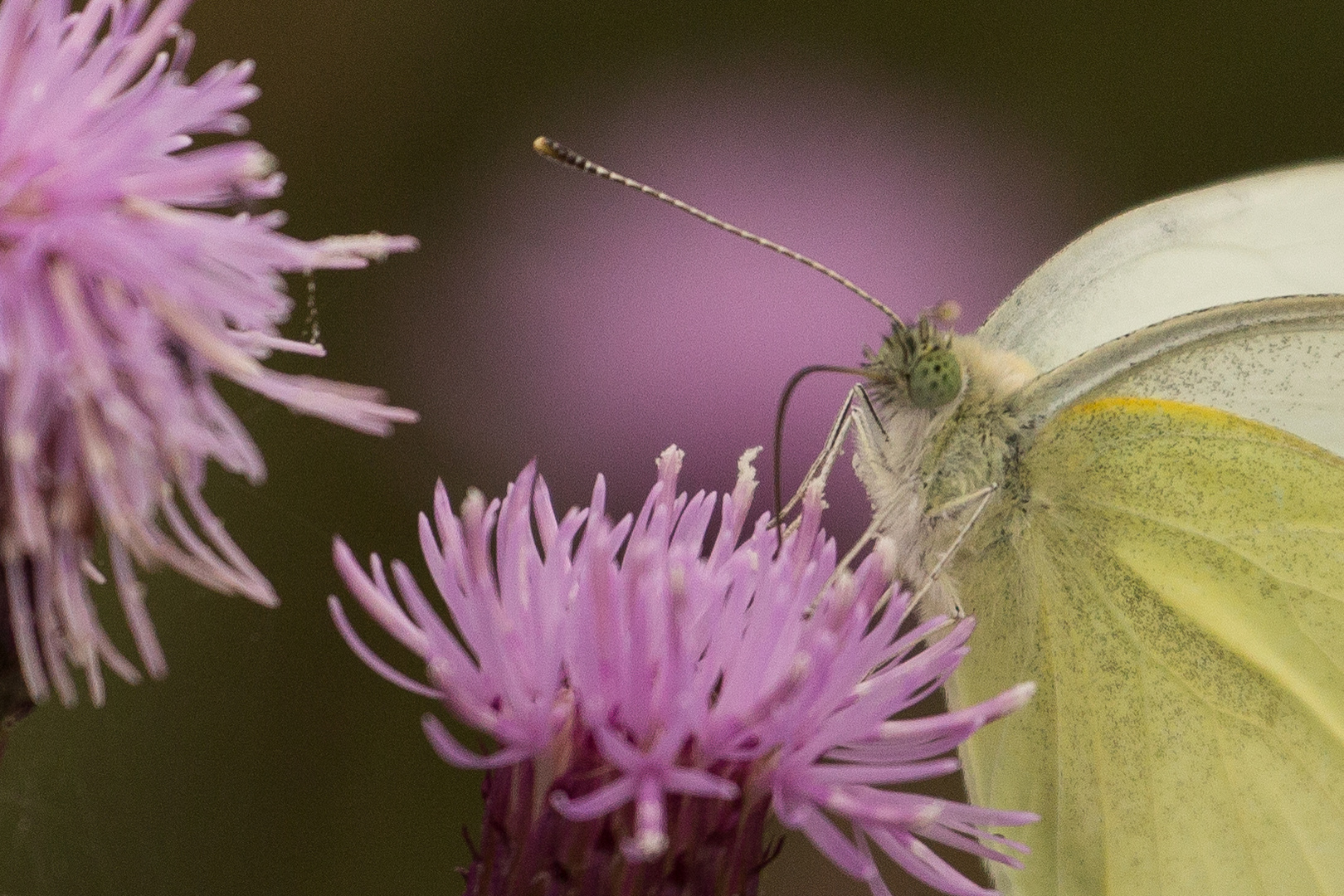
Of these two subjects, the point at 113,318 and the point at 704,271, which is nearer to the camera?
the point at 113,318

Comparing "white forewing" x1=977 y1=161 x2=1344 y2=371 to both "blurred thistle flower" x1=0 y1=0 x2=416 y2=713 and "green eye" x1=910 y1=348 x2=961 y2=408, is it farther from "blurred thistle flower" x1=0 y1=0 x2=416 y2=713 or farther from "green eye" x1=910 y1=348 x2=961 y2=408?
"blurred thistle flower" x1=0 y1=0 x2=416 y2=713

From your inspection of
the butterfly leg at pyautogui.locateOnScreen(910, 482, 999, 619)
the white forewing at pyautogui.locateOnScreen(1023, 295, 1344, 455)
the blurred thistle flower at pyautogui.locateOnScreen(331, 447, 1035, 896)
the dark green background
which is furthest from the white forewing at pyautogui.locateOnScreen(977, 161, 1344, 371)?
the dark green background

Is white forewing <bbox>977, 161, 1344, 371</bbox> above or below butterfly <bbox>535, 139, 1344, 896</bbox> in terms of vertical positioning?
above

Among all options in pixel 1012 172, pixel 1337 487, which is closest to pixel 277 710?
pixel 1337 487

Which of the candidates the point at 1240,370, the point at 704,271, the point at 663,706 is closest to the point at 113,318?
the point at 663,706

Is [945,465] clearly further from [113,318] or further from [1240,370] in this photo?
[113,318]

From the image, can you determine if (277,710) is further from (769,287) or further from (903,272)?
(903,272)
